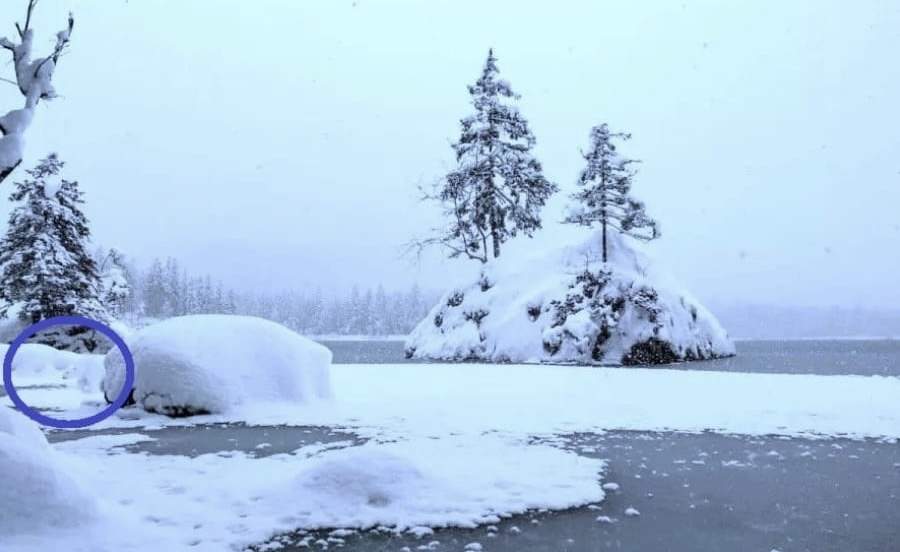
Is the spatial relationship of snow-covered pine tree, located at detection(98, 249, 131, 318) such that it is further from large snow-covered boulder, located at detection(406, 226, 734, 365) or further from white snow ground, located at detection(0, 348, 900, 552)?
white snow ground, located at detection(0, 348, 900, 552)

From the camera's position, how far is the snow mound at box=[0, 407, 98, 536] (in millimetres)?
4617

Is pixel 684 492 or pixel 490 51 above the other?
pixel 490 51

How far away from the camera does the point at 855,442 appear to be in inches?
348

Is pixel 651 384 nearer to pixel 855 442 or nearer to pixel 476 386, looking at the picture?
pixel 476 386

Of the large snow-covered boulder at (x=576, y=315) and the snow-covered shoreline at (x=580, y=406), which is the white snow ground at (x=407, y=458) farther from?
the large snow-covered boulder at (x=576, y=315)

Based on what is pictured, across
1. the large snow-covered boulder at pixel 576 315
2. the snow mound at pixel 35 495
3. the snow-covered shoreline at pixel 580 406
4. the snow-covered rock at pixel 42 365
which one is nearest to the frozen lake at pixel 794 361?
the large snow-covered boulder at pixel 576 315

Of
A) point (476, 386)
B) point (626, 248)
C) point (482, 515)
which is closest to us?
point (482, 515)

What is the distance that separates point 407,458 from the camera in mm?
6242

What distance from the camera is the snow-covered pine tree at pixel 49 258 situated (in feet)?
99.4

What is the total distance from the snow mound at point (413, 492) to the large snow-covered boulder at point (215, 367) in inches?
241

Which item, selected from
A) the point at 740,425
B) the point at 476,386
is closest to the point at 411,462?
the point at 740,425

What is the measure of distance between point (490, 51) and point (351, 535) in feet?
126

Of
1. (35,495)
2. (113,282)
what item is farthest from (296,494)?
(113,282)

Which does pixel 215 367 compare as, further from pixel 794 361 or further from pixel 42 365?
pixel 794 361
